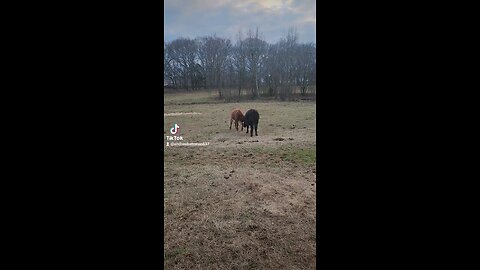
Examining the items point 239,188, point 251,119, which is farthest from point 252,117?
point 239,188

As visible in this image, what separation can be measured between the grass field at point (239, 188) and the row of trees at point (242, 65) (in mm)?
95

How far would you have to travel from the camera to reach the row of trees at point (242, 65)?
140 centimetres

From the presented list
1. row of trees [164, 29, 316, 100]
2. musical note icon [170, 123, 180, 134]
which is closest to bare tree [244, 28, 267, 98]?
row of trees [164, 29, 316, 100]

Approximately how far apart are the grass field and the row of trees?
0.10 m

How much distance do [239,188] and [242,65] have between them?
0.75 meters

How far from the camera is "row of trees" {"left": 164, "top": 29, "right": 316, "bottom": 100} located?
4.58 feet

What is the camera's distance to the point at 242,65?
1.57 metres
